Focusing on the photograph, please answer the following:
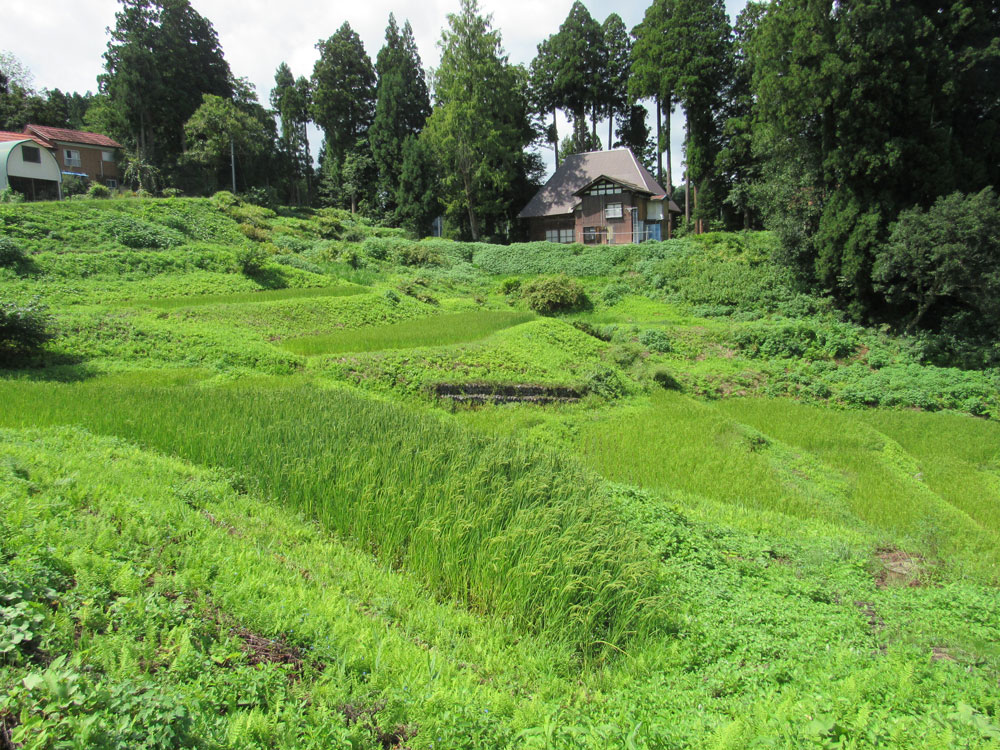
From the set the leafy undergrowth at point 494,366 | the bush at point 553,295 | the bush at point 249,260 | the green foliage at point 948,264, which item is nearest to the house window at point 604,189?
the bush at point 553,295

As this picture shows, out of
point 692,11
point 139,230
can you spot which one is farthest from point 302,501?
point 692,11

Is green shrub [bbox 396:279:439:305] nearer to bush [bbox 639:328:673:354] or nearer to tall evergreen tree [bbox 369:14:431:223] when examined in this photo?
bush [bbox 639:328:673:354]

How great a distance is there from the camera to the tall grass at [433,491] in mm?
4535

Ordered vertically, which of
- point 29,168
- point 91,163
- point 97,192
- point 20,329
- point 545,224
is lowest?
point 20,329

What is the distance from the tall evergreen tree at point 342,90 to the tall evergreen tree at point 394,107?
349cm

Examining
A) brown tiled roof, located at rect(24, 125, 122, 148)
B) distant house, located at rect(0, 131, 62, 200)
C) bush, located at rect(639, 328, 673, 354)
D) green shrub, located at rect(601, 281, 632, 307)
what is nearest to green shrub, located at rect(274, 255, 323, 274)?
green shrub, located at rect(601, 281, 632, 307)

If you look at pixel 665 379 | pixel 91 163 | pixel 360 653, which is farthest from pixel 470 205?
pixel 360 653

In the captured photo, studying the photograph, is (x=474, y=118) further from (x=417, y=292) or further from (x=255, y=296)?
(x=255, y=296)

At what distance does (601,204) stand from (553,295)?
552 inches

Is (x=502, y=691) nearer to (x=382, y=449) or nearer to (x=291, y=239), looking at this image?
(x=382, y=449)

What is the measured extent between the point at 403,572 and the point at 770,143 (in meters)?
26.3

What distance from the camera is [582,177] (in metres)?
38.8

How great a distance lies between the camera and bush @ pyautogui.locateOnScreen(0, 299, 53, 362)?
10.7 meters

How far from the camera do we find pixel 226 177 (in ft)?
139
